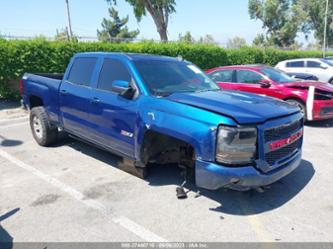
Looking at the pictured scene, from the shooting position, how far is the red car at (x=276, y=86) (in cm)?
806

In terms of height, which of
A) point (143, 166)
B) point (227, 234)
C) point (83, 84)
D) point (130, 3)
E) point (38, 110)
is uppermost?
point (130, 3)

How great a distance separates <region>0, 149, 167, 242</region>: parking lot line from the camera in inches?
132

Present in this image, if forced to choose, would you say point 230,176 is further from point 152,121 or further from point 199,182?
point 152,121

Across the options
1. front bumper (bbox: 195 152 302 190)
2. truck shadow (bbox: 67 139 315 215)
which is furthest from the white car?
front bumper (bbox: 195 152 302 190)

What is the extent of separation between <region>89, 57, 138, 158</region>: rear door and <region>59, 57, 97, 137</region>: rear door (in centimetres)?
22

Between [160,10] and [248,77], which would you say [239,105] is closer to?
[248,77]

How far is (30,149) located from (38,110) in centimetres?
79

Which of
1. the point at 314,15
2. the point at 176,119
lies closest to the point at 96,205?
the point at 176,119

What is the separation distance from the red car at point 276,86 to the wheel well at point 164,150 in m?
4.59

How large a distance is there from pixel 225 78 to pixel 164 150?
5.80 m

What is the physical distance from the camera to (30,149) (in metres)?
6.38

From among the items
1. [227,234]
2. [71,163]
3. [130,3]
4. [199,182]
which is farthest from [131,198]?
[130,3]

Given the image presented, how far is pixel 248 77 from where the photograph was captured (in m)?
9.18

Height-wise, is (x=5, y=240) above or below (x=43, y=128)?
below
